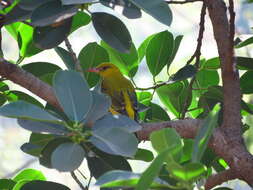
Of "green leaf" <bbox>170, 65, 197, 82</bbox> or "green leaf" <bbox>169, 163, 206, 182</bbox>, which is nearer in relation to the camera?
"green leaf" <bbox>169, 163, 206, 182</bbox>

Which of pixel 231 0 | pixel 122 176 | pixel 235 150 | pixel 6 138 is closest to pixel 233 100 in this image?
pixel 235 150

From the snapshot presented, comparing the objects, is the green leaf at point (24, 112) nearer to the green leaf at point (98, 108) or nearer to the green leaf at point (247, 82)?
the green leaf at point (98, 108)

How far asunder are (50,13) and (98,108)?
37 centimetres

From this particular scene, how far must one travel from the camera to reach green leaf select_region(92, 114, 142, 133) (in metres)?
1.53

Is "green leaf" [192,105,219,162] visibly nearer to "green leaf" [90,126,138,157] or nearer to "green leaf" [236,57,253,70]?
"green leaf" [90,126,138,157]

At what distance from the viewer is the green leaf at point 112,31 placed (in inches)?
78.3

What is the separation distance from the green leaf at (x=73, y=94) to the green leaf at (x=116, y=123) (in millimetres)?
55

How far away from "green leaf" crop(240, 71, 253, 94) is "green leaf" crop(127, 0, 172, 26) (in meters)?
0.80

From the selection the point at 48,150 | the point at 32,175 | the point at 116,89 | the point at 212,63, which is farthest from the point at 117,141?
the point at 116,89

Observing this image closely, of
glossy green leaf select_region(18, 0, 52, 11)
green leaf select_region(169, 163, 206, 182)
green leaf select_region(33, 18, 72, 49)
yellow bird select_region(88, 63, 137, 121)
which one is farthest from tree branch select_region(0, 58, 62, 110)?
yellow bird select_region(88, 63, 137, 121)

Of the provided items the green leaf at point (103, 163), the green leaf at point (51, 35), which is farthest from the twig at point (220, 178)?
the green leaf at point (51, 35)

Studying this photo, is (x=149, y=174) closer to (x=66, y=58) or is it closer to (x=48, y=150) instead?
(x=48, y=150)

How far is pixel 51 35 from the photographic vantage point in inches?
77.6

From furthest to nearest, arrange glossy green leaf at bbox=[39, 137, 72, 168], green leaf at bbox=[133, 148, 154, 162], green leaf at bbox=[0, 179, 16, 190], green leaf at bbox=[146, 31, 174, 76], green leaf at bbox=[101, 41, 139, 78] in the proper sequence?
green leaf at bbox=[101, 41, 139, 78], green leaf at bbox=[146, 31, 174, 76], green leaf at bbox=[0, 179, 16, 190], green leaf at bbox=[133, 148, 154, 162], glossy green leaf at bbox=[39, 137, 72, 168]
